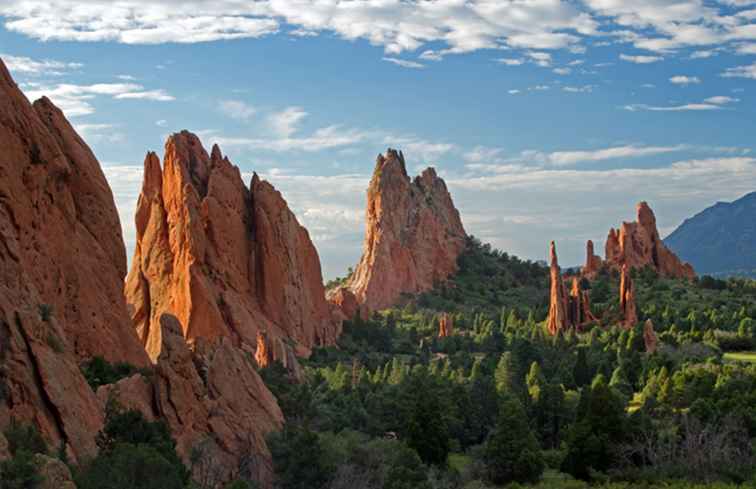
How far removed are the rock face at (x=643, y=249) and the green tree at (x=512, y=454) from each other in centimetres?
9098

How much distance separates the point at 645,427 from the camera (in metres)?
52.2

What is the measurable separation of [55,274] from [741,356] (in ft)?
202

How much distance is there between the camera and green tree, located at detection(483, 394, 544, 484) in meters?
47.8

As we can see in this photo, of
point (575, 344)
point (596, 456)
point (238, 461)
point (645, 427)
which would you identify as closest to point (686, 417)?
point (645, 427)

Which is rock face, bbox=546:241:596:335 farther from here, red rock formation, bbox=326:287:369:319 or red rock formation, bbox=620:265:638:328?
red rock formation, bbox=326:287:369:319

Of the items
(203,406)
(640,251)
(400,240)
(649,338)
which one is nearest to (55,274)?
(203,406)

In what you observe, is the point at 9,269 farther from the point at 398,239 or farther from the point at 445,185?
the point at 445,185

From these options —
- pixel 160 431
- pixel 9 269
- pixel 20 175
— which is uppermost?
pixel 20 175

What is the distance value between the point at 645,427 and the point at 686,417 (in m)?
2.51

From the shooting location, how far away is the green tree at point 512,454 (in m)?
47.8

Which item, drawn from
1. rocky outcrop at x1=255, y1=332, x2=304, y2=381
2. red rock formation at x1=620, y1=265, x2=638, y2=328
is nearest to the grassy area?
red rock formation at x1=620, y1=265, x2=638, y2=328

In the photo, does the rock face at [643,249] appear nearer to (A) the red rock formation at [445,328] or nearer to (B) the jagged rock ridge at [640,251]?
(B) the jagged rock ridge at [640,251]

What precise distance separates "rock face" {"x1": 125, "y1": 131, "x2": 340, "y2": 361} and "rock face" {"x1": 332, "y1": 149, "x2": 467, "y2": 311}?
168ft

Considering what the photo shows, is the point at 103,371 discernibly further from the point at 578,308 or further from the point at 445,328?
the point at 578,308
